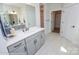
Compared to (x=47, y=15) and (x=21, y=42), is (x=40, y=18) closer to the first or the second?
(x=47, y=15)

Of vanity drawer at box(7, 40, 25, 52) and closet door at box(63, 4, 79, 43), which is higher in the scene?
closet door at box(63, 4, 79, 43)

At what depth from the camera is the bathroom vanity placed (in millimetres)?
1174

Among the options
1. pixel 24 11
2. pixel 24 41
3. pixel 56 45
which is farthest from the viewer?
pixel 56 45

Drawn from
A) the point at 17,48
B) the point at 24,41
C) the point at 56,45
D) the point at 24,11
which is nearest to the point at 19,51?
the point at 17,48

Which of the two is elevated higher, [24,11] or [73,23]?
[24,11]

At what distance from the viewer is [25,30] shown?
6.01 ft

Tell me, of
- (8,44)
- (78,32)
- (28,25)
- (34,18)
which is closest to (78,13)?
(78,32)

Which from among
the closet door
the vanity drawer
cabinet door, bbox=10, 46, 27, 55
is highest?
the closet door

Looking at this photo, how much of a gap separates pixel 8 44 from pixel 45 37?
119cm

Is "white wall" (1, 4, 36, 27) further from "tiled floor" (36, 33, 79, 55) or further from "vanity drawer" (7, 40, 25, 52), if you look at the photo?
"tiled floor" (36, 33, 79, 55)

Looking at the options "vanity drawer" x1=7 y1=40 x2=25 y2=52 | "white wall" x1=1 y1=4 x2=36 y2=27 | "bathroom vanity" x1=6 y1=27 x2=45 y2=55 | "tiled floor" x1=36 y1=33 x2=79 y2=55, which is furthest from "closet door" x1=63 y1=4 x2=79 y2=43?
"vanity drawer" x1=7 y1=40 x2=25 y2=52

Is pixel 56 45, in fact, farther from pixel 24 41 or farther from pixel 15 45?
pixel 15 45

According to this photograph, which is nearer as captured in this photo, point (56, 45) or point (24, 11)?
point (24, 11)

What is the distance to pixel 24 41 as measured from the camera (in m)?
1.44
